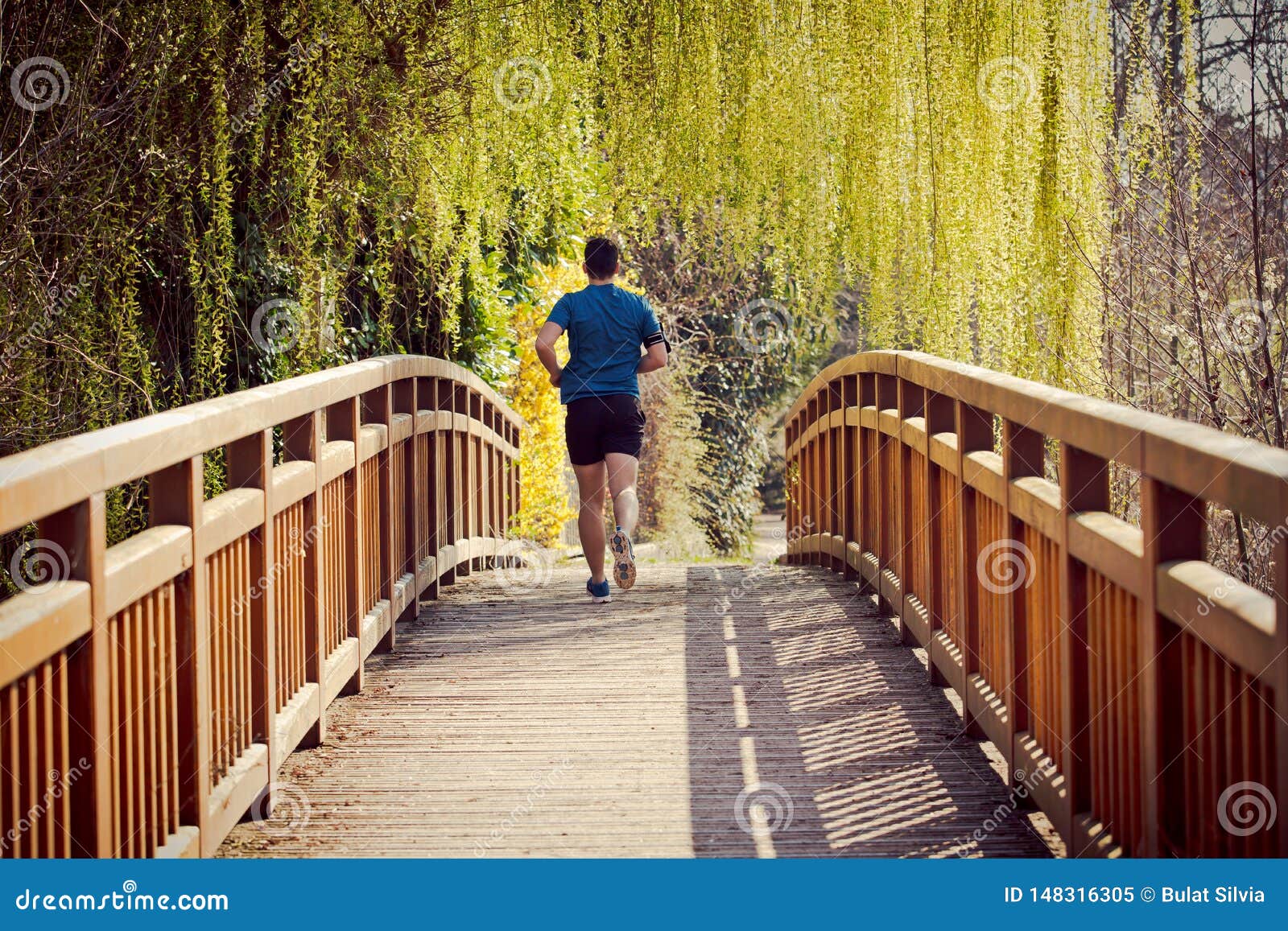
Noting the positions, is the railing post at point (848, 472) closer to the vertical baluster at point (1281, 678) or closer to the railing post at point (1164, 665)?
the railing post at point (1164, 665)

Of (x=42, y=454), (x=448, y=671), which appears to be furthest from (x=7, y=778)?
(x=448, y=671)

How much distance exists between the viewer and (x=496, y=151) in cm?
534

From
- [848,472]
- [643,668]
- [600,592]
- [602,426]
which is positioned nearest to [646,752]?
[643,668]

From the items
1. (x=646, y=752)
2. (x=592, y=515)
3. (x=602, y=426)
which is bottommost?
(x=646, y=752)

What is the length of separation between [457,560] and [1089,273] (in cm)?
389

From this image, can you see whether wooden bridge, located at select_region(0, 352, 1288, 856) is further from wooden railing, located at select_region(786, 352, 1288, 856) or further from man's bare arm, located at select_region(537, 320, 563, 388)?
man's bare arm, located at select_region(537, 320, 563, 388)

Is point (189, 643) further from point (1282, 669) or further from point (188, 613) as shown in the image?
point (1282, 669)

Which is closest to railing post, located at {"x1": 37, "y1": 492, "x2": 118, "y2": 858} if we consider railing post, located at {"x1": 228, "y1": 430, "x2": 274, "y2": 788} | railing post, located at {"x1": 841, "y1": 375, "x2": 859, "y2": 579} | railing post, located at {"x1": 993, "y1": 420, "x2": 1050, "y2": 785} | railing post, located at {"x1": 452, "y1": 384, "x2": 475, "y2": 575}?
railing post, located at {"x1": 228, "y1": 430, "x2": 274, "y2": 788}

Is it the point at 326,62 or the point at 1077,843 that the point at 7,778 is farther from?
the point at 326,62

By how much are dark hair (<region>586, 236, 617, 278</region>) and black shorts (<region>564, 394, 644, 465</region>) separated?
1.87 feet

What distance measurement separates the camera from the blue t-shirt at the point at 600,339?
631cm

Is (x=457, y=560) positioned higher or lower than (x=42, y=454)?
lower

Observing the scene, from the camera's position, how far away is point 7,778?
6.87 feet

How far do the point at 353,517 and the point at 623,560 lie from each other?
210 centimetres
